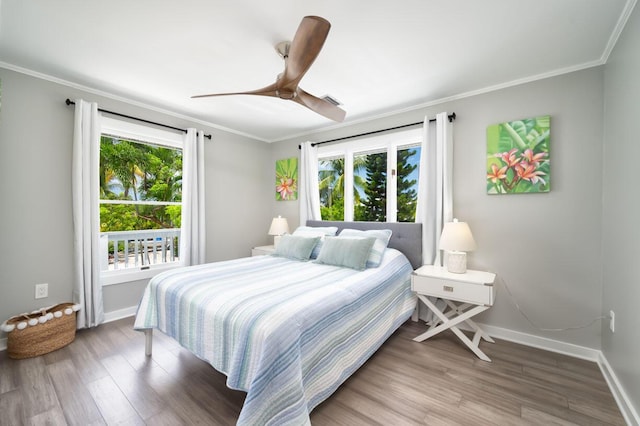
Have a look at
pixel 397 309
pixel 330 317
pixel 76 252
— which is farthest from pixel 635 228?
pixel 76 252

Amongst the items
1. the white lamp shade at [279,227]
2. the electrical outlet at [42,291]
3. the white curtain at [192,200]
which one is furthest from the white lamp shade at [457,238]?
the electrical outlet at [42,291]

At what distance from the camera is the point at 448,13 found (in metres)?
1.72

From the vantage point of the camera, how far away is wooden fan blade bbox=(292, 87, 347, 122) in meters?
2.12

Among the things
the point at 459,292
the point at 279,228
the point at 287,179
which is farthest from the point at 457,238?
the point at 287,179

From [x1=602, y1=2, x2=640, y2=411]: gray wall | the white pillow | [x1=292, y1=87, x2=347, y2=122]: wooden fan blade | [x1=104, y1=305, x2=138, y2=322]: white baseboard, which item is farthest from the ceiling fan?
[x1=104, y1=305, x2=138, y2=322]: white baseboard

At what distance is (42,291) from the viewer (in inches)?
101

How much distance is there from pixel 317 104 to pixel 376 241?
152 cm

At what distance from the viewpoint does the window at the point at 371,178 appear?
11.1ft

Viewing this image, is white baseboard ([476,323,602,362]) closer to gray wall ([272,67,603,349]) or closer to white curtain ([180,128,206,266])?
gray wall ([272,67,603,349])

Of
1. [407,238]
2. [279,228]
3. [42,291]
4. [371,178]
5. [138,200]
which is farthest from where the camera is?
[279,228]

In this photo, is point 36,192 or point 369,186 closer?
point 36,192

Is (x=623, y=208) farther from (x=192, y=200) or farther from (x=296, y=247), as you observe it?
(x=192, y=200)

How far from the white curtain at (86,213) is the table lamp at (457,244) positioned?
3516 mm

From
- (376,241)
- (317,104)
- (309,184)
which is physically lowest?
(376,241)
